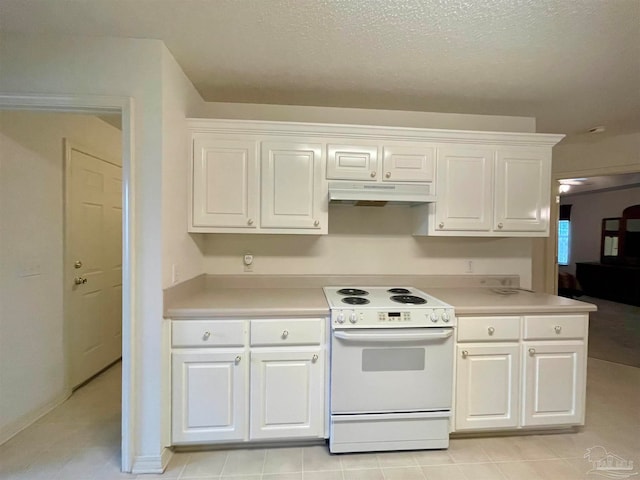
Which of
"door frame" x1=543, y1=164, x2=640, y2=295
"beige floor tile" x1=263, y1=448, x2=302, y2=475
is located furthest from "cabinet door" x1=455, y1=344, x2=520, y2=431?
"door frame" x1=543, y1=164, x2=640, y2=295

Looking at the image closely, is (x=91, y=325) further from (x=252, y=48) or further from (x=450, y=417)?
(x=450, y=417)

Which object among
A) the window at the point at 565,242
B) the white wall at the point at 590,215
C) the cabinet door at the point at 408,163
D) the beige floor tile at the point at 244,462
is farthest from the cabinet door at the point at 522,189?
the window at the point at 565,242

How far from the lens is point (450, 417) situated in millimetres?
2014

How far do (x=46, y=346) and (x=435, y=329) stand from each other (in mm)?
2756

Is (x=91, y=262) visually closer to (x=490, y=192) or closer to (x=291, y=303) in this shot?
(x=291, y=303)

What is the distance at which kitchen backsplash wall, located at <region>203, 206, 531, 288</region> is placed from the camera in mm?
2564

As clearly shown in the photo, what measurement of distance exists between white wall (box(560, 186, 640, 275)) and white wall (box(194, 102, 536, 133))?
682 cm

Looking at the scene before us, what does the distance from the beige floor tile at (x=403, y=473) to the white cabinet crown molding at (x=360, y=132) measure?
2.10m

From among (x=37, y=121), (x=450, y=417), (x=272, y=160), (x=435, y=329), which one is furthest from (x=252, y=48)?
(x=450, y=417)

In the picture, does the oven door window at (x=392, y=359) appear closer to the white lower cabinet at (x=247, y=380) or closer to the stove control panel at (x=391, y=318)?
the stove control panel at (x=391, y=318)

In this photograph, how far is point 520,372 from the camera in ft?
6.81

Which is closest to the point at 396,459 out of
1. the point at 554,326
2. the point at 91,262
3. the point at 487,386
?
the point at 487,386

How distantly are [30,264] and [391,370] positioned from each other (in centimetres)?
253

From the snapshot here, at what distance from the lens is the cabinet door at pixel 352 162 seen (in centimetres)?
226
